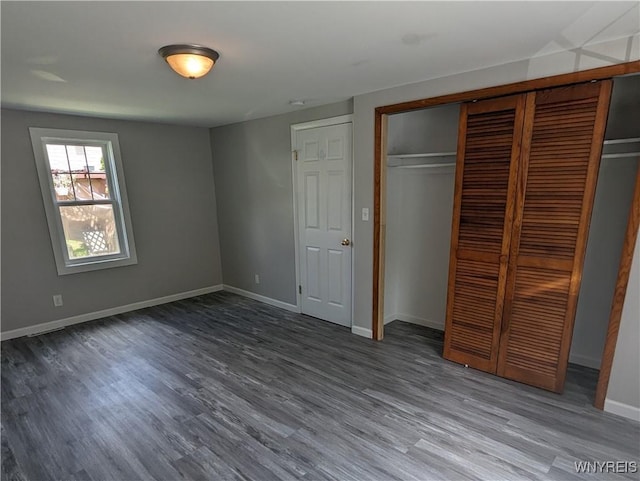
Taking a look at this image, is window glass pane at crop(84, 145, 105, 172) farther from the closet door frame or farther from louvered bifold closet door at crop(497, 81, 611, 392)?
louvered bifold closet door at crop(497, 81, 611, 392)

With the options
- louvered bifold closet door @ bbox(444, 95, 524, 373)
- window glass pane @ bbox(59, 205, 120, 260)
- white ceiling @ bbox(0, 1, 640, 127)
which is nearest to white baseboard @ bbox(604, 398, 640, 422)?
louvered bifold closet door @ bbox(444, 95, 524, 373)

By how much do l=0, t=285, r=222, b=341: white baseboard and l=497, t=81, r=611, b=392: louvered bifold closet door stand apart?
3.94 m

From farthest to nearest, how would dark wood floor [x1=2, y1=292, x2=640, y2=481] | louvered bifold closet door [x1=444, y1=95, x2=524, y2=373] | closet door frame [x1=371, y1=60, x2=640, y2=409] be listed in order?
1. louvered bifold closet door [x1=444, y1=95, x2=524, y2=373]
2. closet door frame [x1=371, y1=60, x2=640, y2=409]
3. dark wood floor [x1=2, y1=292, x2=640, y2=481]

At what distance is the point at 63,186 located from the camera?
3699 millimetres

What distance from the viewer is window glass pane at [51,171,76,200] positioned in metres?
3.64

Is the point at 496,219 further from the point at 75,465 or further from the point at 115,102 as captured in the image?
the point at 115,102

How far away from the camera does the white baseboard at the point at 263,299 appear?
4160 millimetres

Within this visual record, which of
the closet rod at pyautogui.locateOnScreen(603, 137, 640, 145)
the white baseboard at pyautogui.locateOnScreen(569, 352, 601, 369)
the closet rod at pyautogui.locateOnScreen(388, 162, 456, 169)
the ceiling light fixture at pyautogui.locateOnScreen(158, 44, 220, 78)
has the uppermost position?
the ceiling light fixture at pyautogui.locateOnScreen(158, 44, 220, 78)

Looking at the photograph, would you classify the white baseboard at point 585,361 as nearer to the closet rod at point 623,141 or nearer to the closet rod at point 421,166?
the closet rod at point 623,141

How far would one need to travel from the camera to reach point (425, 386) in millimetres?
2529

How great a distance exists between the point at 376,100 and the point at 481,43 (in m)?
1.08

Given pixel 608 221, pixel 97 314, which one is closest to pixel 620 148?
pixel 608 221

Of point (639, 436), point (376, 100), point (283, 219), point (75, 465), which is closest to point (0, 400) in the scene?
point (75, 465)

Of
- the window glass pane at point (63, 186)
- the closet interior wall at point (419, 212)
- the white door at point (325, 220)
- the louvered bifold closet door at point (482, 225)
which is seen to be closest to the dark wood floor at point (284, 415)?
the louvered bifold closet door at point (482, 225)
